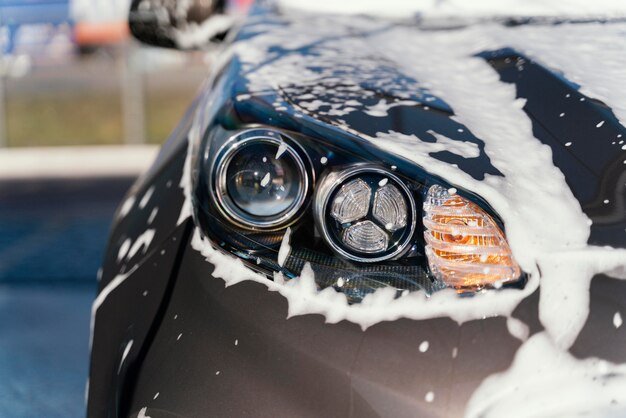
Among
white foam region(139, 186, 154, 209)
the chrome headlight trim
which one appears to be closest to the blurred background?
white foam region(139, 186, 154, 209)

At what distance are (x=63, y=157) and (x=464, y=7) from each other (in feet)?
25.3

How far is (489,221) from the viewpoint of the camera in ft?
4.12

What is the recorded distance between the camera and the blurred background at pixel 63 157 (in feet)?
10.6

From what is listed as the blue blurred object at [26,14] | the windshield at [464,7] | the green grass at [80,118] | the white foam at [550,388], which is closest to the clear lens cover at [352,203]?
the white foam at [550,388]

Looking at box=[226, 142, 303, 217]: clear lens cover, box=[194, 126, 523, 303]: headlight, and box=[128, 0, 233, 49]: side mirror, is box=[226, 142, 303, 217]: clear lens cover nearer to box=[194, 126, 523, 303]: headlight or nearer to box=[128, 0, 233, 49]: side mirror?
box=[194, 126, 523, 303]: headlight

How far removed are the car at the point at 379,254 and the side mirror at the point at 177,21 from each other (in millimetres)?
1050

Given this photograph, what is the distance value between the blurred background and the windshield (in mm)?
655

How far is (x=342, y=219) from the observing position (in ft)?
4.28

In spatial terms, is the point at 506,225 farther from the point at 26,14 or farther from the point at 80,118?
the point at 80,118

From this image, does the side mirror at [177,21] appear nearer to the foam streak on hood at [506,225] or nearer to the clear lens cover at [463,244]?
the foam streak on hood at [506,225]

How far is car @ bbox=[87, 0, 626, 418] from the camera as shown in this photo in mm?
1141

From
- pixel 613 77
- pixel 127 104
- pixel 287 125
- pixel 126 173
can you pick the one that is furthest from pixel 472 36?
pixel 127 104

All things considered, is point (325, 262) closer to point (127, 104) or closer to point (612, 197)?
point (612, 197)

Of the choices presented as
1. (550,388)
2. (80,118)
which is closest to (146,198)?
(550,388)
